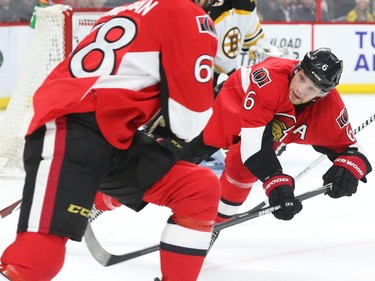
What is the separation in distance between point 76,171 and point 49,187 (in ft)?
0.23

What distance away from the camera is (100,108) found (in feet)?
7.00

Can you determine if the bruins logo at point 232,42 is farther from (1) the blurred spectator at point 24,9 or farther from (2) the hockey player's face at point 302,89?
(1) the blurred spectator at point 24,9

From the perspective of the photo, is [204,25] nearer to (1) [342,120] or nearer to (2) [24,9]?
(1) [342,120]

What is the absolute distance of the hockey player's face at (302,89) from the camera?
9.84 feet

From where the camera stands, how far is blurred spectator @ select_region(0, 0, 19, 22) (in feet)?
21.9

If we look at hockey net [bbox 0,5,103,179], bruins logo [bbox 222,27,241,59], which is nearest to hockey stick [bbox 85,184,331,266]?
hockey net [bbox 0,5,103,179]

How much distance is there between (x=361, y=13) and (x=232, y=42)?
343 cm

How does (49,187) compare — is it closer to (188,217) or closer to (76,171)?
(76,171)

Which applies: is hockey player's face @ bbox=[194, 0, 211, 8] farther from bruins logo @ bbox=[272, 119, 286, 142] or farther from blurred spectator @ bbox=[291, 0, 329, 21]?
blurred spectator @ bbox=[291, 0, 329, 21]

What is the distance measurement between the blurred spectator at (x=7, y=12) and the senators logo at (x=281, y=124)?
3919mm

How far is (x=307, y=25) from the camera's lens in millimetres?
7738

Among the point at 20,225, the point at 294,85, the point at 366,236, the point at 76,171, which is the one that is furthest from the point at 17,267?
the point at 366,236

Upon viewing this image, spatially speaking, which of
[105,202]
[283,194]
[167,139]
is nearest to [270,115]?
[283,194]

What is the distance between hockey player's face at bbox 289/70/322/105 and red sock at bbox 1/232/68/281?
1.20 meters
